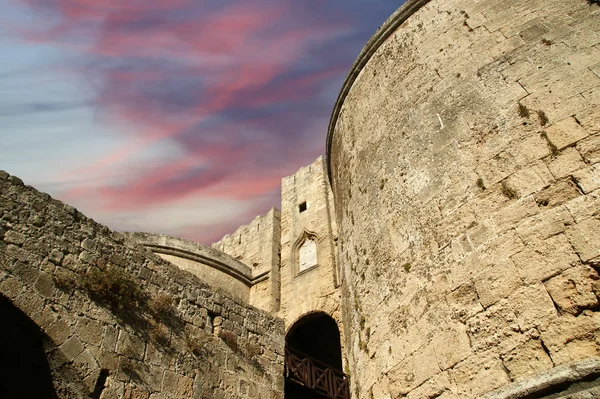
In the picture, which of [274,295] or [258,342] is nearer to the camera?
[258,342]

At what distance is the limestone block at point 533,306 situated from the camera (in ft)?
11.9

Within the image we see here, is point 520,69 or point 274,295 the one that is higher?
point 274,295

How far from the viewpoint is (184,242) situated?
14.7 metres

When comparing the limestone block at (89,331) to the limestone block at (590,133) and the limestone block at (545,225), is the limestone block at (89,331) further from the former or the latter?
the limestone block at (590,133)

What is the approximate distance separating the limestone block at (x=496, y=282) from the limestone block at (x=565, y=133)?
3.53ft

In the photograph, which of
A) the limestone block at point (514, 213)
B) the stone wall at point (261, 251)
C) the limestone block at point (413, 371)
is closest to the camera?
the limestone block at point (514, 213)

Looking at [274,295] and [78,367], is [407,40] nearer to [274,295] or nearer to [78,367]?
[78,367]

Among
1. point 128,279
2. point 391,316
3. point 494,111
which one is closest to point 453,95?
point 494,111

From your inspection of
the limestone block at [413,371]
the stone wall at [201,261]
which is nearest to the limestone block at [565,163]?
the limestone block at [413,371]

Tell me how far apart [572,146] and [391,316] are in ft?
7.10

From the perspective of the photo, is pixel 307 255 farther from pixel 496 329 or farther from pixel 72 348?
pixel 496 329

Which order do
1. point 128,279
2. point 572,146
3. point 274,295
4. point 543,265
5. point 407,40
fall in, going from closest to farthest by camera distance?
point 543,265 → point 572,146 → point 128,279 → point 407,40 → point 274,295

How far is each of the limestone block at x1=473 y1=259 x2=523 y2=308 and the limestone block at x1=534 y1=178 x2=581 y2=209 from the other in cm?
53

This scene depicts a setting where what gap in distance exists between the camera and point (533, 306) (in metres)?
3.71
